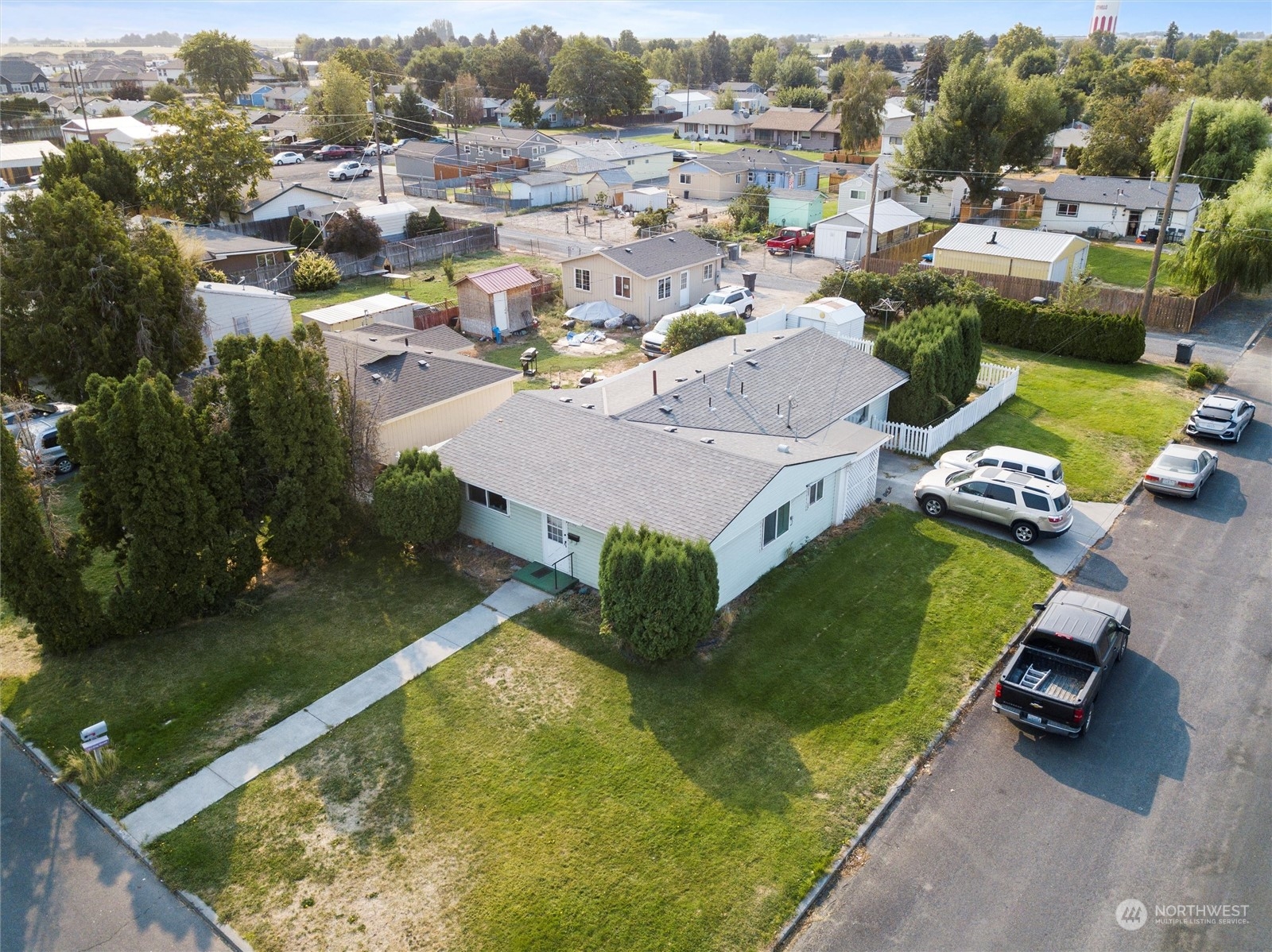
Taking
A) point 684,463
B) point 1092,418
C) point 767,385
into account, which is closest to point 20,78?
point 767,385

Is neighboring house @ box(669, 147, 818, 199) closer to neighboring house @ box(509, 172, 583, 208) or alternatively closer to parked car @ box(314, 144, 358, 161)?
neighboring house @ box(509, 172, 583, 208)

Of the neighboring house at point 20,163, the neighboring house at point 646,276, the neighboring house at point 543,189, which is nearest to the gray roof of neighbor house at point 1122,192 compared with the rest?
the neighboring house at point 646,276

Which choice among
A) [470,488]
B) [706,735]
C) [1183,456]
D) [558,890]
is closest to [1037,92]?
[1183,456]

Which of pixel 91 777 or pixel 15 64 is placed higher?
pixel 15 64

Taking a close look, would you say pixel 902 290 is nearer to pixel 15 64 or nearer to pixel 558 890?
pixel 558 890

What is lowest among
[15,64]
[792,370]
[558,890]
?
[558,890]

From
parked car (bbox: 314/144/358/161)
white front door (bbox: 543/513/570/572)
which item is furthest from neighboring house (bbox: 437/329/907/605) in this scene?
parked car (bbox: 314/144/358/161)
